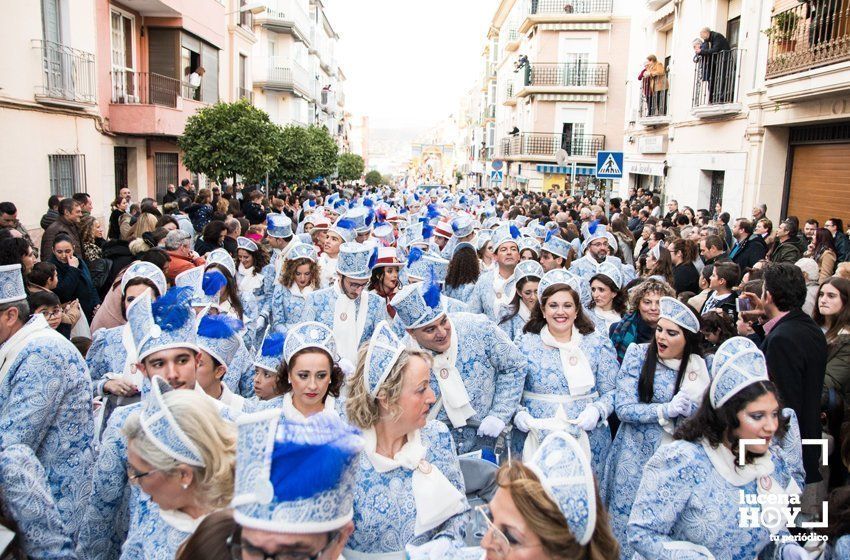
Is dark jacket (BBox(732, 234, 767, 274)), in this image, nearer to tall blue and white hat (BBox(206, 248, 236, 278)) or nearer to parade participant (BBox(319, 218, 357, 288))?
parade participant (BBox(319, 218, 357, 288))

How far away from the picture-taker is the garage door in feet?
41.2

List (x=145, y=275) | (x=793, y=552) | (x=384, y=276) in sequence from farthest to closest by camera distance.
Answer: (x=384, y=276) < (x=145, y=275) < (x=793, y=552)

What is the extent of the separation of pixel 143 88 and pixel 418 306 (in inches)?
711

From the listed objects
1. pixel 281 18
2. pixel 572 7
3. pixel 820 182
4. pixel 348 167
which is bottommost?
pixel 820 182

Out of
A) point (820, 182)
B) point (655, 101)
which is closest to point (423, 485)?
point (820, 182)

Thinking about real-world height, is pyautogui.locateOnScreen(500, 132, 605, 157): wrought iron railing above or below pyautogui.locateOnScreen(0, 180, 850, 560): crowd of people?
above

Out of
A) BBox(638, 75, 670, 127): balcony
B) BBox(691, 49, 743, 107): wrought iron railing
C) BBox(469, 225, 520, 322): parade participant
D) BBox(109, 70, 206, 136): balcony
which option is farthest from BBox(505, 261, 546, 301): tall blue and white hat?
BBox(638, 75, 670, 127): balcony

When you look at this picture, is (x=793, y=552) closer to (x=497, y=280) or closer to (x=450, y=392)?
(x=450, y=392)

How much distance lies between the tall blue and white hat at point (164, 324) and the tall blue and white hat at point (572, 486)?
2321mm

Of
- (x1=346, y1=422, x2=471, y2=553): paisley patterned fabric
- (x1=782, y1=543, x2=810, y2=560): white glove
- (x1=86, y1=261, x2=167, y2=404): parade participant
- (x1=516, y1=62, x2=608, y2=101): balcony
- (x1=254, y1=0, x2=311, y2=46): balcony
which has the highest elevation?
(x1=254, y1=0, x2=311, y2=46): balcony

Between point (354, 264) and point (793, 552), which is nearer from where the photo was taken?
point (793, 552)

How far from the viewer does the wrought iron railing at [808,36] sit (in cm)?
1155

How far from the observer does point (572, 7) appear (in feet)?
130

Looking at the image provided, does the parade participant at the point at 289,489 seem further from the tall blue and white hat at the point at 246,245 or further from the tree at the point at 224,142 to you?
the tree at the point at 224,142
